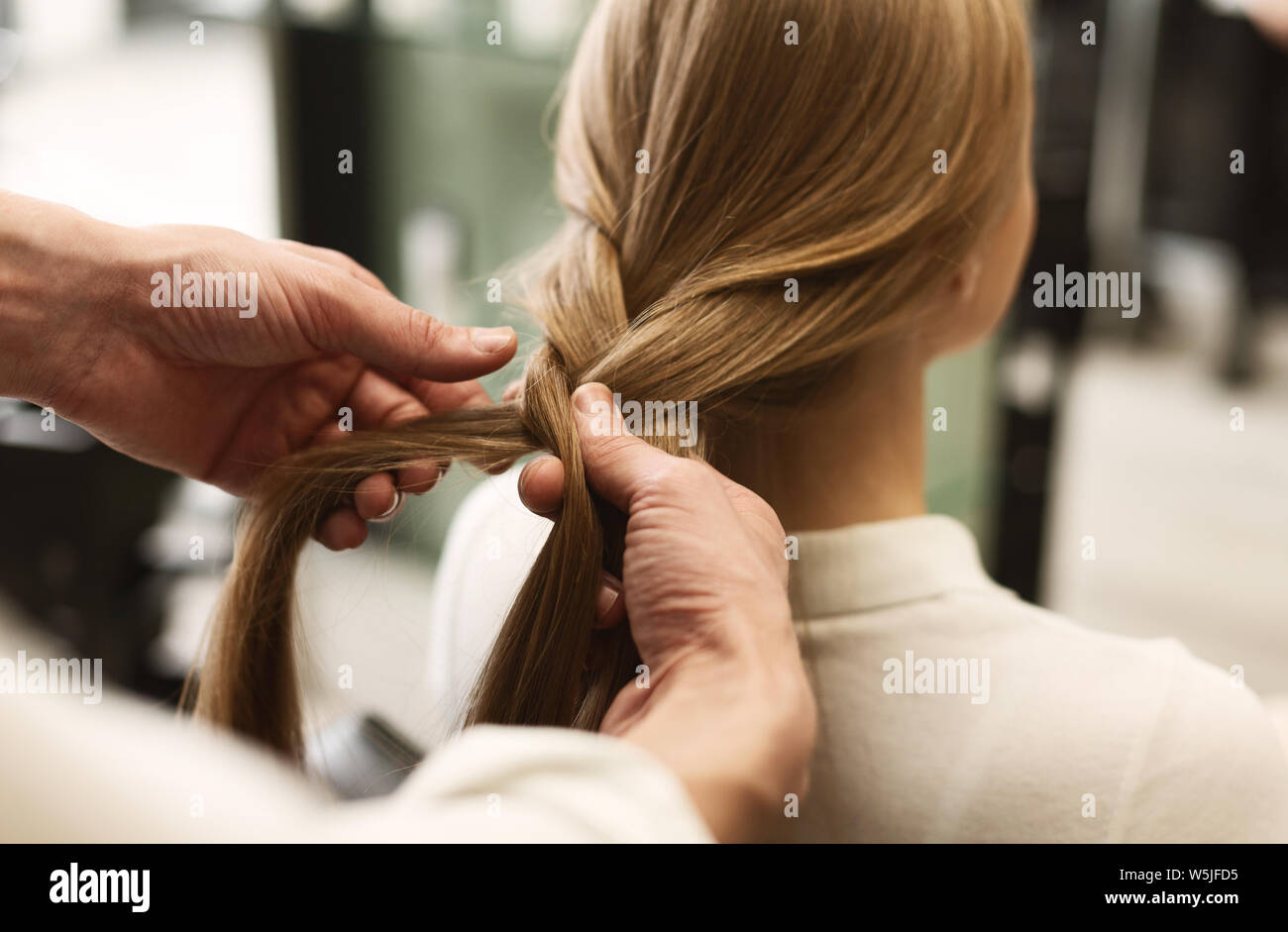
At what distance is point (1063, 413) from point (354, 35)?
5.23 feet

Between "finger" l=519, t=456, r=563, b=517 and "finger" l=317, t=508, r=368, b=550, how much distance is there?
7.4 inches

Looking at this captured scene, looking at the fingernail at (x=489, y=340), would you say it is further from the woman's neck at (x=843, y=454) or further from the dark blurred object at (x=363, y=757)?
the dark blurred object at (x=363, y=757)

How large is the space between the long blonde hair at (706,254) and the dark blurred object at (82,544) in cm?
110

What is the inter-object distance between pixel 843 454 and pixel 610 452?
0.26 m

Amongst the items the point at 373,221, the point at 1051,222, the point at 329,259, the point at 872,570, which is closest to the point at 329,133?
the point at 373,221

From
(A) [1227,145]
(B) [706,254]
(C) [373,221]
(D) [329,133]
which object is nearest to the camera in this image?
(B) [706,254]

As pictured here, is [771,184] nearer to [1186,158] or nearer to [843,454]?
[843,454]

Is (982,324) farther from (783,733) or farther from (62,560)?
(62,560)

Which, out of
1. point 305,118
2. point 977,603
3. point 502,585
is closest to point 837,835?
point 977,603

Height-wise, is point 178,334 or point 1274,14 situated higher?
point 1274,14

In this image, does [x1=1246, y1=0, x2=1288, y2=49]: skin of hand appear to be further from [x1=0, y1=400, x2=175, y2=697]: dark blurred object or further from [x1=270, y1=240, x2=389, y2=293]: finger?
[x1=0, y1=400, x2=175, y2=697]: dark blurred object

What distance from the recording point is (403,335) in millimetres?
735

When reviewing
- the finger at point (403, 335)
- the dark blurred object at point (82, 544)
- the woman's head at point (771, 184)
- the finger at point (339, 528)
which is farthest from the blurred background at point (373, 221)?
the woman's head at point (771, 184)

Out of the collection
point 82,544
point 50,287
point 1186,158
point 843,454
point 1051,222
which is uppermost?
point 1186,158
